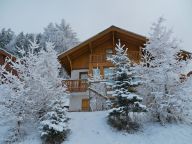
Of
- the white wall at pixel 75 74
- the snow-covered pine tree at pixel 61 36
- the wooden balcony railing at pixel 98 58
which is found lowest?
the white wall at pixel 75 74

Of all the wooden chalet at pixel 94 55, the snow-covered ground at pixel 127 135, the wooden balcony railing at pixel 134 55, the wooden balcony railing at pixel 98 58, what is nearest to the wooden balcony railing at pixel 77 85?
the wooden chalet at pixel 94 55

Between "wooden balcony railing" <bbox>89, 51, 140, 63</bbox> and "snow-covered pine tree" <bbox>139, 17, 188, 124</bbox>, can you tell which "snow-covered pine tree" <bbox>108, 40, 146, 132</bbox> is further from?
"wooden balcony railing" <bbox>89, 51, 140, 63</bbox>

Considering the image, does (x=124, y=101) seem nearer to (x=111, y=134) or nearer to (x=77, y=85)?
(x=111, y=134)

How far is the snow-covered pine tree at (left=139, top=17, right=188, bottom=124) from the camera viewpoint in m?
12.4

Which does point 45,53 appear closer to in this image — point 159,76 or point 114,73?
point 114,73

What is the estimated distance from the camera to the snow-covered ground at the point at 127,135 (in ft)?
36.6

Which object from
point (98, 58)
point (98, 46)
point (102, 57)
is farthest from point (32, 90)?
point (98, 46)

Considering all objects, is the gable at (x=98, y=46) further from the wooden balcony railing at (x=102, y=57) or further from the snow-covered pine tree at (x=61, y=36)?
the snow-covered pine tree at (x=61, y=36)

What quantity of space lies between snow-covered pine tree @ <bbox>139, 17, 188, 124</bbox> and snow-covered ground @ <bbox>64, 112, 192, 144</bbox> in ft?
2.24

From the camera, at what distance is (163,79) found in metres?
12.8

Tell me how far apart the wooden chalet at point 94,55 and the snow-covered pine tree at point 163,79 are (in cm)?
867

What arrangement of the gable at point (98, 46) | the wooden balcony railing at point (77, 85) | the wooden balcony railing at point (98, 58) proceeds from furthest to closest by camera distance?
the wooden balcony railing at point (98, 58) < the gable at point (98, 46) < the wooden balcony railing at point (77, 85)

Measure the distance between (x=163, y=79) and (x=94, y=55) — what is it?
40.0 ft

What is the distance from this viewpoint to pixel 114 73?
13.6 metres
